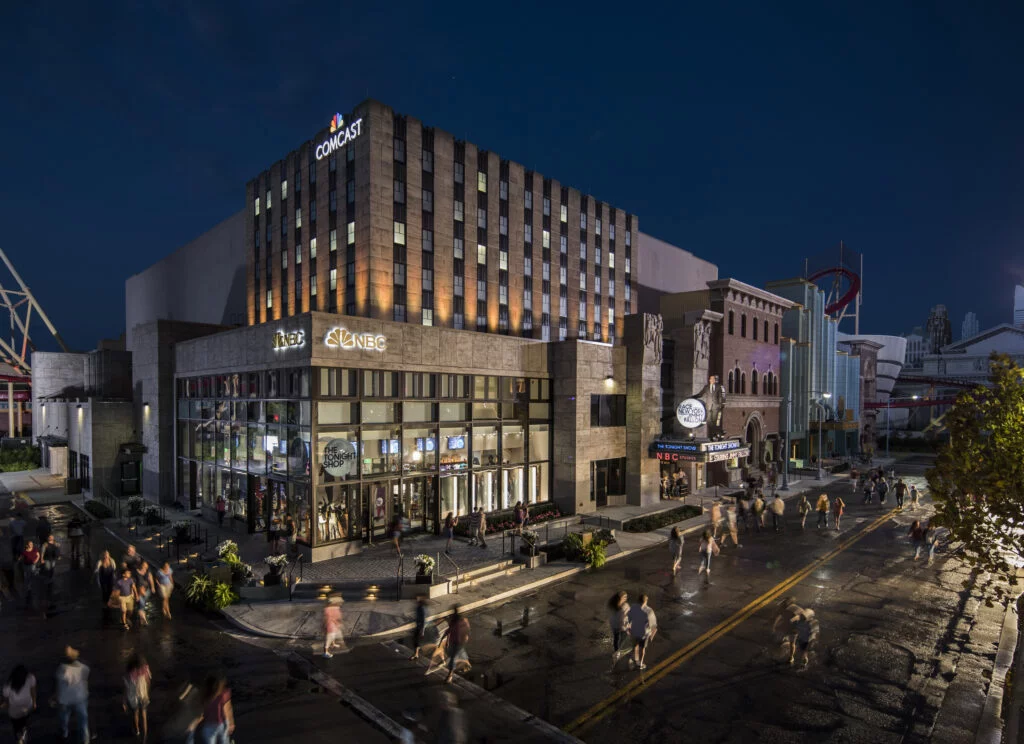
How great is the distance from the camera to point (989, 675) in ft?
43.4

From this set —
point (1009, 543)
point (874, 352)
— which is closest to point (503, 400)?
point (1009, 543)

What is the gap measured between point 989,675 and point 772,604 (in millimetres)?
5656

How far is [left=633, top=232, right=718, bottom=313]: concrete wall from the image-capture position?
67.9m

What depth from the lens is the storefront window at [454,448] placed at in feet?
90.3

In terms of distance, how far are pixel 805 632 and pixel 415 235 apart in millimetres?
35197

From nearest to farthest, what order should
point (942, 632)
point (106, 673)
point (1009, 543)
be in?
point (1009, 543)
point (106, 673)
point (942, 632)

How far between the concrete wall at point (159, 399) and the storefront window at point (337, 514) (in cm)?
1653

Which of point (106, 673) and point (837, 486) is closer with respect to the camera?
point (106, 673)

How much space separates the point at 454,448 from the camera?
1105 inches

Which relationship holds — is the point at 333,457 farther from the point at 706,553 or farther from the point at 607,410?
the point at 607,410

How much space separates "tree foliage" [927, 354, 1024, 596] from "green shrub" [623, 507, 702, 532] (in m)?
18.8

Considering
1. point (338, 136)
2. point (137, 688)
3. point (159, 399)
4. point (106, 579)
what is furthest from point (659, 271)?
point (137, 688)

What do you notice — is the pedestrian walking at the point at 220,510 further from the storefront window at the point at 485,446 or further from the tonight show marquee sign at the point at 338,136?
the tonight show marquee sign at the point at 338,136

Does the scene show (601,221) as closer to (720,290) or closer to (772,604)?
(720,290)
